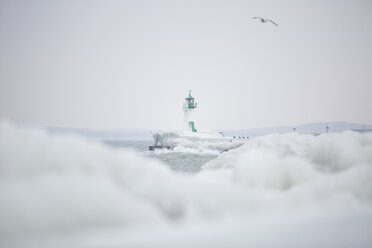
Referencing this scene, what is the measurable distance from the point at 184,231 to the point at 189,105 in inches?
2302

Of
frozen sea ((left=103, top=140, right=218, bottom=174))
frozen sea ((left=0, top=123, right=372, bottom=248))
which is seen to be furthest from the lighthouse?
frozen sea ((left=0, top=123, right=372, bottom=248))

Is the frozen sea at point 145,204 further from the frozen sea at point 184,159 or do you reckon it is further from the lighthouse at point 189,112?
the lighthouse at point 189,112

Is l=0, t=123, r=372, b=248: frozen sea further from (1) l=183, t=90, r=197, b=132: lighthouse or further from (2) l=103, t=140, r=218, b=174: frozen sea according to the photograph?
(1) l=183, t=90, r=197, b=132: lighthouse

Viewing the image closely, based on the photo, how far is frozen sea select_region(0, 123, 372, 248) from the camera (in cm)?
209

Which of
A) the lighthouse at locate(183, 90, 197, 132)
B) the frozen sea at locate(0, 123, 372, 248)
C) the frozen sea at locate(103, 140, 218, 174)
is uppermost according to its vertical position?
the lighthouse at locate(183, 90, 197, 132)

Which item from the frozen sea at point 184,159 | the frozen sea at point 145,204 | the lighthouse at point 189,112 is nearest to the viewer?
the frozen sea at point 145,204

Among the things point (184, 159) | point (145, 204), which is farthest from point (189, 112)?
point (145, 204)

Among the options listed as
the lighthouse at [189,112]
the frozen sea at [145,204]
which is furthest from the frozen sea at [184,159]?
the lighthouse at [189,112]

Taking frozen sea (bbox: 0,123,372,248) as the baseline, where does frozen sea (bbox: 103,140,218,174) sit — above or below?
below

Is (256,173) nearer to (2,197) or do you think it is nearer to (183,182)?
(183,182)

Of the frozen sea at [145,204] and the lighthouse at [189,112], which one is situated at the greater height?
the lighthouse at [189,112]

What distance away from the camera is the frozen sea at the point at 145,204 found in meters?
2.09

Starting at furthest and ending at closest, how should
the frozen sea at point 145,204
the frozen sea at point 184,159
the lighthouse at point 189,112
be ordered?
the lighthouse at point 189,112, the frozen sea at point 184,159, the frozen sea at point 145,204

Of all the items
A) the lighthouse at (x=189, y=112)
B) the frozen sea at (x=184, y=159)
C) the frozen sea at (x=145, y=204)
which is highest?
the lighthouse at (x=189, y=112)
